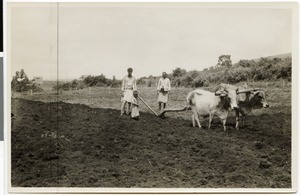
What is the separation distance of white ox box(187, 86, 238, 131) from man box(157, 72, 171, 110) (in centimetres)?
23

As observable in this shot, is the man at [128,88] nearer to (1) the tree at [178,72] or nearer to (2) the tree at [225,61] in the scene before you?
(1) the tree at [178,72]

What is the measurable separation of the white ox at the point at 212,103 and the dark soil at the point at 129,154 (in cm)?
24

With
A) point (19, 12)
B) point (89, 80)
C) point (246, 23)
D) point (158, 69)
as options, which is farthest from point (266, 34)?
point (19, 12)

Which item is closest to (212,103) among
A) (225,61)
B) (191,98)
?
(191,98)

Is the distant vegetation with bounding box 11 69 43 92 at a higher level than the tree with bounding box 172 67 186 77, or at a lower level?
lower

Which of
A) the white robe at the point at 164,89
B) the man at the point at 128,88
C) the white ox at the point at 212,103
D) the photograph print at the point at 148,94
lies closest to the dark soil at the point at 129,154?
the photograph print at the point at 148,94

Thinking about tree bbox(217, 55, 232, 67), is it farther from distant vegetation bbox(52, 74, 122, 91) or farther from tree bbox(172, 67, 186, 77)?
distant vegetation bbox(52, 74, 122, 91)

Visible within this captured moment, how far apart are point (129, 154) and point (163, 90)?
739 millimetres

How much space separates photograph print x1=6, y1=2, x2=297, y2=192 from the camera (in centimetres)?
427

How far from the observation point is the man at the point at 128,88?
14.1 feet

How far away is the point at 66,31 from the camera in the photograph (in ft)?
14.0

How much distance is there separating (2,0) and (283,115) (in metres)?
3.05

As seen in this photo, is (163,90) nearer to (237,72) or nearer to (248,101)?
(237,72)

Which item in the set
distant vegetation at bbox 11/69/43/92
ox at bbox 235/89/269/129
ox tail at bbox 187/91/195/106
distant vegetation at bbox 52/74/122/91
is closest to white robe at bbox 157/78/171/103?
ox tail at bbox 187/91/195/106
